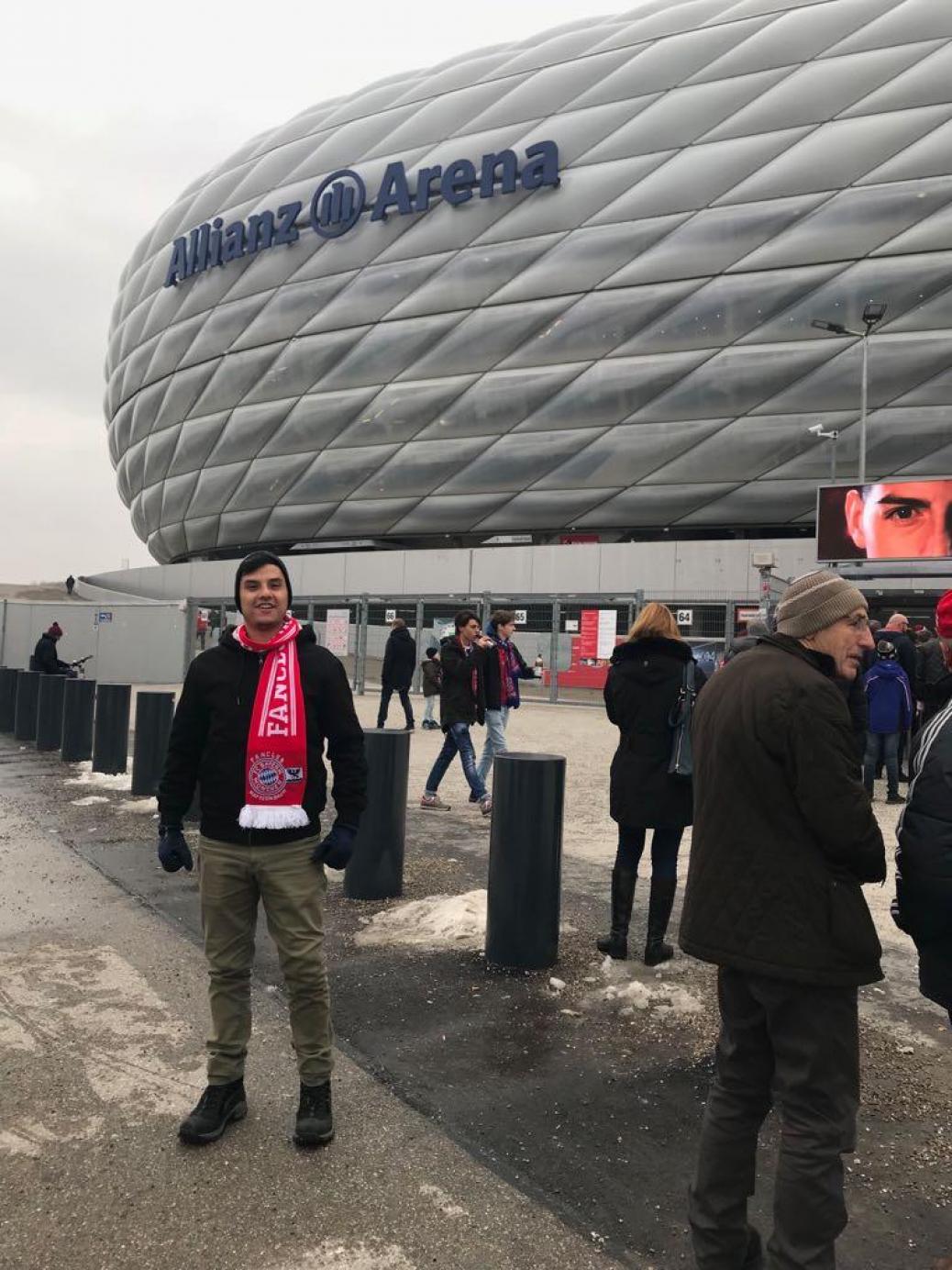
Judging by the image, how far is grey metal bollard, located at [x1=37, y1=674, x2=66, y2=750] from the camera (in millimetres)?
11750

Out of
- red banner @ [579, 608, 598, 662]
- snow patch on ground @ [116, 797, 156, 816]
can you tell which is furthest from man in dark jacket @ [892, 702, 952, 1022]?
red banner @ [579, 608, 598, 662]

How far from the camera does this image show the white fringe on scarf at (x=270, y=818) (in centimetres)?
295

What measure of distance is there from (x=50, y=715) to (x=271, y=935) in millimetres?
9891

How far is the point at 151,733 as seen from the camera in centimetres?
840

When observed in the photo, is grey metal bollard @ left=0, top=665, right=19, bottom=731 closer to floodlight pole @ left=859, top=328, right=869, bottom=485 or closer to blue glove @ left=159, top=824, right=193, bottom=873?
blue glove @ left=159, top=824, right=193, bottom=873

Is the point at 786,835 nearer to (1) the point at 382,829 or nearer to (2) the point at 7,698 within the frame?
(1) the point at 382,829

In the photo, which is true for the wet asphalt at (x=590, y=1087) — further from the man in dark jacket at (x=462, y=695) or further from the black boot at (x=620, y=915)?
the man in dark jacket at (x=462, y=695)

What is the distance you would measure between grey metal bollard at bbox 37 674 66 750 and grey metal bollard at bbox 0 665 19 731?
225cm

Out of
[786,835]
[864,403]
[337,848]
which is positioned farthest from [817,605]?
[864,403]

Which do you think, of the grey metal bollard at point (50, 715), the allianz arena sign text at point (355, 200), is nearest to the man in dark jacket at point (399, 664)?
the grey metal bollard at point (50, 715)

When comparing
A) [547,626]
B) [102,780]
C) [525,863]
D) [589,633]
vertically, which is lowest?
[102,780]

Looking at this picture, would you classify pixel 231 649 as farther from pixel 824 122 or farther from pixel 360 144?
pixel 360 144

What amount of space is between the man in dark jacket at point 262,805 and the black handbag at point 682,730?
1.93 m

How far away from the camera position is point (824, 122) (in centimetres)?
2591
